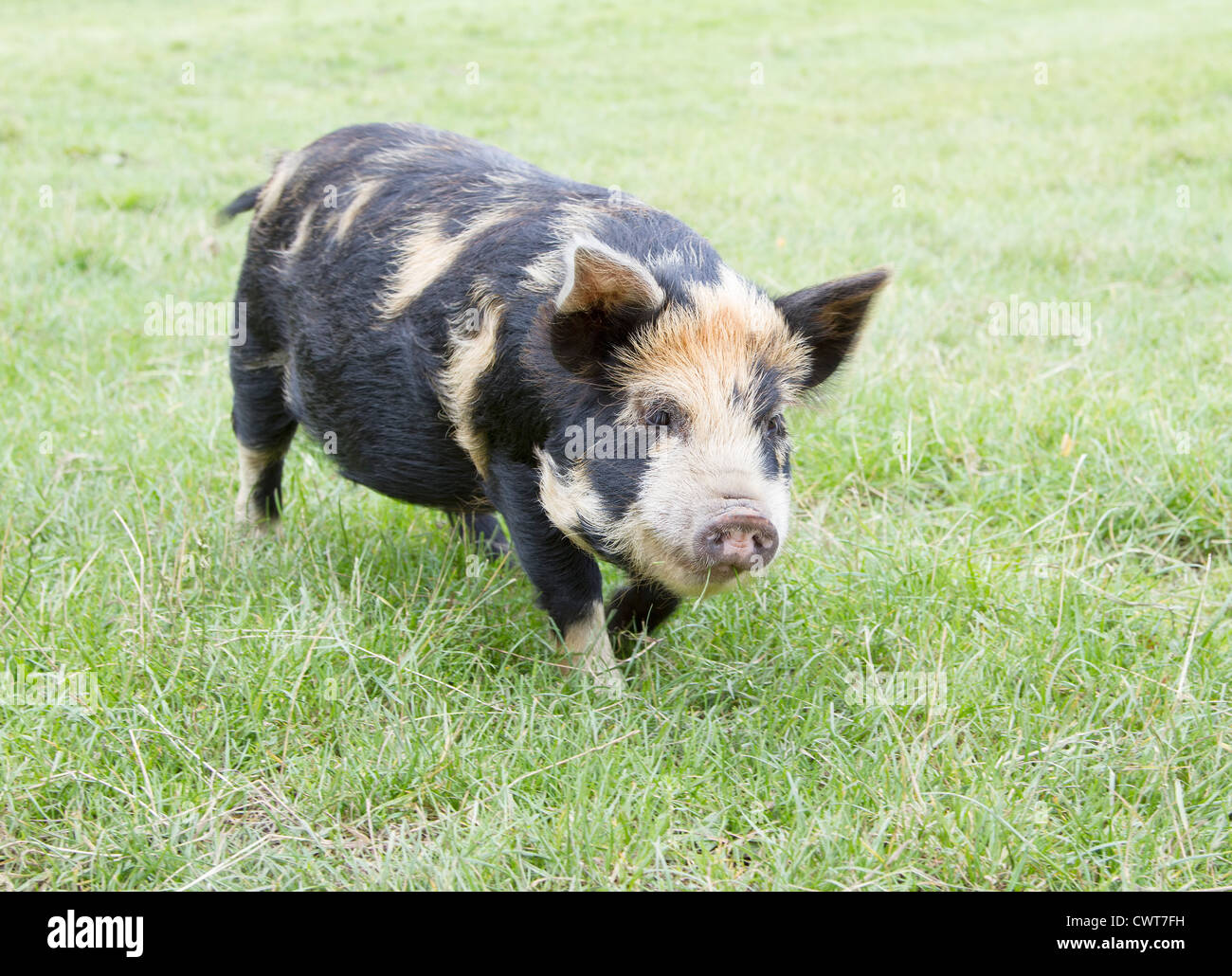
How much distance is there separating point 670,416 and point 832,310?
22.2 inches

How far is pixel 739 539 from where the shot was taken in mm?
2635

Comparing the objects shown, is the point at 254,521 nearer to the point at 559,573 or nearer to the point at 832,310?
the point at 559,573

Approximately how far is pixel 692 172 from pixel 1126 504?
5.70 metres

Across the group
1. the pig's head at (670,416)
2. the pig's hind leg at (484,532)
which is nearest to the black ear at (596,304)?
the pig's head at (670,416)

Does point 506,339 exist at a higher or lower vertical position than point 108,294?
higher

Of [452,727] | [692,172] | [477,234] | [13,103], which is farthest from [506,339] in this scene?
[13,103]

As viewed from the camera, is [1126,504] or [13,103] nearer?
[1126,504]

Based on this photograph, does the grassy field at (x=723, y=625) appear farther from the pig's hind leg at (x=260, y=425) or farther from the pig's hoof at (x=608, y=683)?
the pig's hind leg at (x=260, y=425)

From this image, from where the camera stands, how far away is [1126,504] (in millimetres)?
4156

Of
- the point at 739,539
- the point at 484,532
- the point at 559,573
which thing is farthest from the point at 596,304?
the point at 484,532

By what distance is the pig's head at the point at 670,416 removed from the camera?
2.74 metres

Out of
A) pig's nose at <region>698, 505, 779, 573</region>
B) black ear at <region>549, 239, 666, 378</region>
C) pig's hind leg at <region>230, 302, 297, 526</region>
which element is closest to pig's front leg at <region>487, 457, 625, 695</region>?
black ear at <region>549, 239, 666, 378</region>
